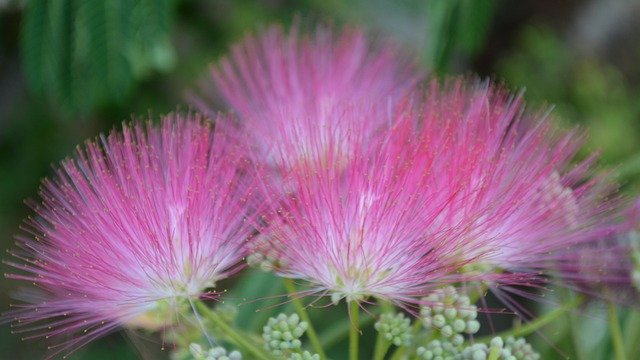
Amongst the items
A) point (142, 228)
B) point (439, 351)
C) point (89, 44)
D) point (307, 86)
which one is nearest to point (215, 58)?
point (89, 44)

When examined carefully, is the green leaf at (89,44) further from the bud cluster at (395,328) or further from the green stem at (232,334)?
the bud cluster at (395,328)

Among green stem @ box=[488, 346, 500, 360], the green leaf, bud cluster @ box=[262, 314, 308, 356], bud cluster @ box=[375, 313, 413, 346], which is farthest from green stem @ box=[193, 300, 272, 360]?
the green leaf

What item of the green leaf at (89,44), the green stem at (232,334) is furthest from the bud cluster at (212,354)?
the green leaf at (89,44)

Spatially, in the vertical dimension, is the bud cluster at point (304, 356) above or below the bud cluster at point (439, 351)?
above

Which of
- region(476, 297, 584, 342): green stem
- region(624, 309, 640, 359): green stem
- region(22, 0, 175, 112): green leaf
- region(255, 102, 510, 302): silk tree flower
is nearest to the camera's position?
region(255, 102, 510, 302): silk tree flower

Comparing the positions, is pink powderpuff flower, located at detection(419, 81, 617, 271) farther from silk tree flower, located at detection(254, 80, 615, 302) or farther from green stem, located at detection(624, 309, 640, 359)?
green stem, located at detection(624, 309, 640, 359)

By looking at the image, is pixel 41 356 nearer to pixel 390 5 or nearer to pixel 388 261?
pixel 388 261

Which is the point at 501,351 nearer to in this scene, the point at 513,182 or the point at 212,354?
the point at 513,182

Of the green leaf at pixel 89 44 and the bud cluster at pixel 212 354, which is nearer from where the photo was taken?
the bud cluster at pixel 212 354
